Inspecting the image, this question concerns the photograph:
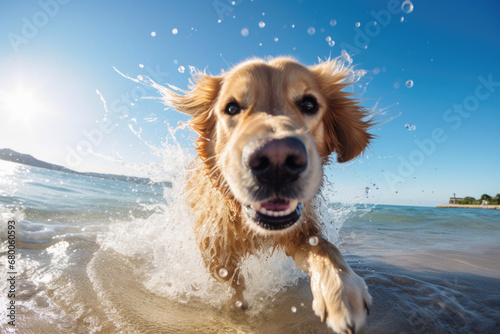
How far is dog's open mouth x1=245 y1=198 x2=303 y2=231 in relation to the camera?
5.71 ft

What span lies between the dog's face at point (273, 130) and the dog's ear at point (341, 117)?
0.01 m

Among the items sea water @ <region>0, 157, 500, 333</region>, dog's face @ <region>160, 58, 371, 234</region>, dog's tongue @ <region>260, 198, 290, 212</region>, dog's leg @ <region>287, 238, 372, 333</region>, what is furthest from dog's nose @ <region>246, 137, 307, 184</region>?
sea water @ <region>0, 157, 500, 333</region>

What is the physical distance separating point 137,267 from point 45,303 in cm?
132

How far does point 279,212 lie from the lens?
174 centimetres

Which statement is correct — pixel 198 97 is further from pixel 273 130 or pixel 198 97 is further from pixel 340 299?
pixel 340 299

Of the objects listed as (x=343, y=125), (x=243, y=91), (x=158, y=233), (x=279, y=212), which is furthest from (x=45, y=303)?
(x=343, y=125)

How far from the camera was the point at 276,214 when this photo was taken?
174 centimetres

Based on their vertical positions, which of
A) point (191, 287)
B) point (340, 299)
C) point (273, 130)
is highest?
point (273, 130)

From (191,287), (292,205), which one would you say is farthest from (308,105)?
(191,287)

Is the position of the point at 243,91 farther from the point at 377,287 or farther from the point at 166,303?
the point at 377,287

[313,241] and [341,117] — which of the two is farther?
[341,117]

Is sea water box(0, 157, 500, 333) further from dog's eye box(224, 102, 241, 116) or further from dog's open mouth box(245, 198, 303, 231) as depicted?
dog's eye box(224, 102, 241, 116)

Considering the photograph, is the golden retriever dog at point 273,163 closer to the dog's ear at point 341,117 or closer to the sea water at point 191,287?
the dog's ear at point 341,117

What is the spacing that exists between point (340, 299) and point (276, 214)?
0.59 meters
